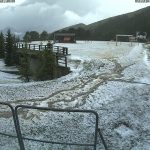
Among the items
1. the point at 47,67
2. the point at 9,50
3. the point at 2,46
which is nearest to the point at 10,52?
the point at 9,50

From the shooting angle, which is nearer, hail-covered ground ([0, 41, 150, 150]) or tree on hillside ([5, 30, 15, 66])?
hail-covered ground ([0, 41, 150, 150])

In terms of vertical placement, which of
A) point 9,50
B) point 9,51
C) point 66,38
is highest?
point 66,38

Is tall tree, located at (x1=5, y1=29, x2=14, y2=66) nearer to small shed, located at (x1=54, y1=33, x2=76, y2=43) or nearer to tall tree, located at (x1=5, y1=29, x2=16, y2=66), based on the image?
tall tree, located at (x1=5, y1=29, x2=16, y2=66)

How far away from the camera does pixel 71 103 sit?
66.1 ft

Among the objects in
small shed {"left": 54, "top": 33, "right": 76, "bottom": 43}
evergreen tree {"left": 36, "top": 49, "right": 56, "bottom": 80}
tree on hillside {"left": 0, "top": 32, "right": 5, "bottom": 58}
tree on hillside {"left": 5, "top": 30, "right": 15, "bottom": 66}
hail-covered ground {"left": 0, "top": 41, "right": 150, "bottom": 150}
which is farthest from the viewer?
small shed {"left": 54, "top": 33, "right": 76, "bottom": 43}

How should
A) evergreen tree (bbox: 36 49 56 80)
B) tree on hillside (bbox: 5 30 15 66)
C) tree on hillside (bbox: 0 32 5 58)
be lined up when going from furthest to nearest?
tree on hillside (bbox: 0 32 5 58) → tree on hillside (bbox: 5 30 15 66) → evergreen tree (bbox: 36 49 56 80)

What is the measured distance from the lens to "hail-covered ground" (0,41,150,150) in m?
15.1

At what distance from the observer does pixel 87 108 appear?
1889 cm

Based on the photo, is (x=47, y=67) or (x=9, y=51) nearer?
(x=47, y=67)

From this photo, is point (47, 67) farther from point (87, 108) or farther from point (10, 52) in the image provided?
point (10, 52)

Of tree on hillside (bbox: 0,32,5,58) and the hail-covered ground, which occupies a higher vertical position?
tree on hillside (bbox: 0,32,5,58)

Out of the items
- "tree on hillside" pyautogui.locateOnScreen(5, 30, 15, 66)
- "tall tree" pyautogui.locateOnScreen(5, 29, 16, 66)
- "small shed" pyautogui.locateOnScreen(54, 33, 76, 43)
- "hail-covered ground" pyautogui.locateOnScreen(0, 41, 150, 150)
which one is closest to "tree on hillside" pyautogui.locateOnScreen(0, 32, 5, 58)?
"tree on hillside" pyautogui.locateOnScreen(5, 30, 15, 66)

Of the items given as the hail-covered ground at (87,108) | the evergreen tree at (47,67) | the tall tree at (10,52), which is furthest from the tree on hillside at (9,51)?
the hail-covered ground at (87,108)

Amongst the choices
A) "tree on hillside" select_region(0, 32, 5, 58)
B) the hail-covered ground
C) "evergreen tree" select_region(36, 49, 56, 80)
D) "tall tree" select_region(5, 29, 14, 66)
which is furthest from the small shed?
the hail-covered ground
